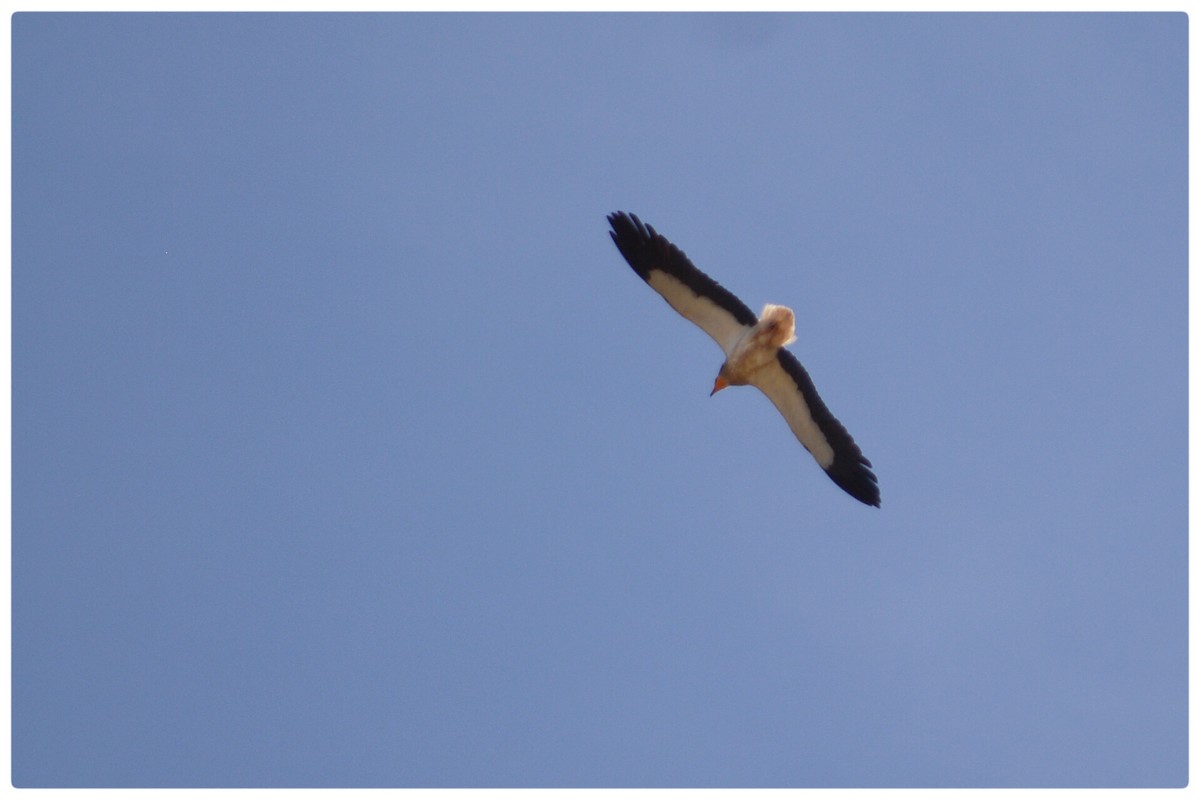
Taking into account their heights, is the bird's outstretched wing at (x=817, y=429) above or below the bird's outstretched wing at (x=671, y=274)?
below

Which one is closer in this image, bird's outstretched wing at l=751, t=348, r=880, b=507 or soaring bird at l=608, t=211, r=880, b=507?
soaring bird at l=608, t=211, r=880, b=507

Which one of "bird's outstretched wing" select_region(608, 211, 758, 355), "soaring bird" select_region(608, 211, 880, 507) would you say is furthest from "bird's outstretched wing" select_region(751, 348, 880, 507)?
"bird's outstretched wing" select_region(608, 211, 758, 355)

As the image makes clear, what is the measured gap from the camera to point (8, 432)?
1125cm

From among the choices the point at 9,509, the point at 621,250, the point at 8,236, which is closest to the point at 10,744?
the point at 9,509

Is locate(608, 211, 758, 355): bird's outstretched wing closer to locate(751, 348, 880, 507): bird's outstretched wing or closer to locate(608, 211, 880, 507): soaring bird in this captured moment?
locate(608, 211, 880, 507): soaring bird

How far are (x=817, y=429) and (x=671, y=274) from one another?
227 cm

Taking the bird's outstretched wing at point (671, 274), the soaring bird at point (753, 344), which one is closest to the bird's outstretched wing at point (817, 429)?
the soaring bird at point (753, 344)

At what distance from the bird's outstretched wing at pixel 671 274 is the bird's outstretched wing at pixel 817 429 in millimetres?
789

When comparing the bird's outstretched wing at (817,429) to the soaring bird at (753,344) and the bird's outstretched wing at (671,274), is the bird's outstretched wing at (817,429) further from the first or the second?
the bird's outstretched wing at (671,274)

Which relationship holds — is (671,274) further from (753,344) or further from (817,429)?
(817,429)

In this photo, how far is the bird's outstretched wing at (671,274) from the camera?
11734 millimetres

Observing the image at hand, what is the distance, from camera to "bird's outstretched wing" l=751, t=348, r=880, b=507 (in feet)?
40.9

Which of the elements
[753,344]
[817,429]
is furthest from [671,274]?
[817,429]
